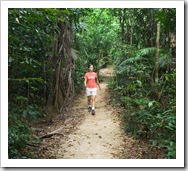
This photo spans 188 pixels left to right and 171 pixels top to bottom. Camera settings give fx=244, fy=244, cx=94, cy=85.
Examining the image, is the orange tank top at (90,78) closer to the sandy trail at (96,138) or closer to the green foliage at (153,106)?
the sandy trail at (96,138)

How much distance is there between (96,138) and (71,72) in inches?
94.6

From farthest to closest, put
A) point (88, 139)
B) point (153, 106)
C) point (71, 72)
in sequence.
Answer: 1. point (71, 72)
2. point (88, 139)
3. point (153, 106)

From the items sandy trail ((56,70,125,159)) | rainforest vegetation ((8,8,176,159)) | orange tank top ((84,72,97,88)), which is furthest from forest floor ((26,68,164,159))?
orange tank top ((84,72,97,88))

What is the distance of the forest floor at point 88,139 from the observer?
4234 mm

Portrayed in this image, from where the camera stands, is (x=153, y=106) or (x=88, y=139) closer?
(x=153, y=106)

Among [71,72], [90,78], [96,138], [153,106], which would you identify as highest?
[71,72]

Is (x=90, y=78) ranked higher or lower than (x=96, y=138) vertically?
higher

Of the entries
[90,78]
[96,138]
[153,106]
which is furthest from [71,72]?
[153,106]

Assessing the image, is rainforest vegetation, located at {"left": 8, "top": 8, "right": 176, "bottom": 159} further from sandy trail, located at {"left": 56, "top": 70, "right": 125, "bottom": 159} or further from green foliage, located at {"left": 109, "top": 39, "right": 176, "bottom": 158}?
sandy trail, located at {"left": 56, "top": 70, "right": 125, "bottom": 159}

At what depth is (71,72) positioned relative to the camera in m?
6.91

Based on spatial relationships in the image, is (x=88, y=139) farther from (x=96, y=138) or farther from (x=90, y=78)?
(x=90, y=78)

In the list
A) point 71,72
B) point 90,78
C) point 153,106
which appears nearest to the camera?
point 153,106

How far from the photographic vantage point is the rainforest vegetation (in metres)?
3.70

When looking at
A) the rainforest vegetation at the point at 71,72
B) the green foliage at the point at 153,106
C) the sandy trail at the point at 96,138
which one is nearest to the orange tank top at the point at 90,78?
the rainforest vegetation at the point at 71,72
